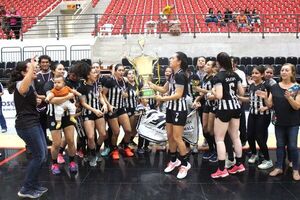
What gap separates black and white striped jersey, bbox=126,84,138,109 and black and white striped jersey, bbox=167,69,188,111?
4.03 ft

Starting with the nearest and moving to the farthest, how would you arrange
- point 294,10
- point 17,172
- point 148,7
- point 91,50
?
point 17,172 < point 91,50 < point 294,10 < point 148,7

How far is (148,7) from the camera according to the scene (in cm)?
2167

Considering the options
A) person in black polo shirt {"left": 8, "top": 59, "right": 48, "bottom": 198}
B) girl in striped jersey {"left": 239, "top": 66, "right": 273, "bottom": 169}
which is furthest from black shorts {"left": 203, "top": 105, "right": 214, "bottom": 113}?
person in black polo shirt {"left": 8, "top": 59, "right": 48, "bottom": 198}

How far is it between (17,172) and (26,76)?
2.32m

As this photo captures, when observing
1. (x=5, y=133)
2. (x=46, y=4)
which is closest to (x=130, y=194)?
(x=5, y=133)

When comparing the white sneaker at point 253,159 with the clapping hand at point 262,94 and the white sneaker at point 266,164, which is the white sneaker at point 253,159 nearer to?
the white sneaker at point 266,164

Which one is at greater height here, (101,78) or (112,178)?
(101,78)

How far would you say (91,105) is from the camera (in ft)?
19.1

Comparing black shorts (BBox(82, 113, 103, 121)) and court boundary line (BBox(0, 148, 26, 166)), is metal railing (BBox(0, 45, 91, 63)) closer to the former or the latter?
court boundary line (BBox(0, 148, 26, 166))

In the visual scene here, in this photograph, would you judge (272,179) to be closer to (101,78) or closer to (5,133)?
(101,78)

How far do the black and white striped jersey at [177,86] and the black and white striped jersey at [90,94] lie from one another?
3.83 ft

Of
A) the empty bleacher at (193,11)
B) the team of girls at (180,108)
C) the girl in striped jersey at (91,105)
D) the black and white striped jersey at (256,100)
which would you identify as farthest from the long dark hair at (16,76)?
the empty bleacher at (193,11)

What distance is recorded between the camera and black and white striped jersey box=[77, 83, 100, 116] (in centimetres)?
573

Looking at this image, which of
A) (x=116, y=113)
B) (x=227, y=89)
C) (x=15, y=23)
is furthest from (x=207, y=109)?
(x=15, y=23)
